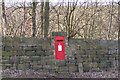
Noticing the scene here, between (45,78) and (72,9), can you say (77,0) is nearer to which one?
(72,9)

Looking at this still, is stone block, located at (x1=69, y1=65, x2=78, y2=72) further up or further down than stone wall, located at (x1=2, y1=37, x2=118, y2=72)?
further down

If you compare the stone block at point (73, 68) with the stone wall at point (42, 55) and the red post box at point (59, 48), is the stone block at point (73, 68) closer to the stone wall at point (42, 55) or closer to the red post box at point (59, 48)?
the stone wall at point (42, 55)

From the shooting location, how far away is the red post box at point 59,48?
6.30 meters

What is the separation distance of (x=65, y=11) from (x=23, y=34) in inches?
71.0

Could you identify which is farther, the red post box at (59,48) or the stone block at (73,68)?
the stone block at (73,68)

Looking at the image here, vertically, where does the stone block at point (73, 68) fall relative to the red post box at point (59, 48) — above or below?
below

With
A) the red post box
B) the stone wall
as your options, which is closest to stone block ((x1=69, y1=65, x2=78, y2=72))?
the stone wall

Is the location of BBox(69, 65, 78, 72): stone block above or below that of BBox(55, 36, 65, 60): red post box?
below

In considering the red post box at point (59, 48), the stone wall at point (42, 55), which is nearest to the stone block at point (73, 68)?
the stone wall at point (42, 55)

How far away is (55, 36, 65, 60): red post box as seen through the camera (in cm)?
630

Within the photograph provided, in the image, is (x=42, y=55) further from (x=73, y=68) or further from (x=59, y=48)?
(x=73, y=68)

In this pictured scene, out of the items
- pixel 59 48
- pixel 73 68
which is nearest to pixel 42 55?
pixel 59 48

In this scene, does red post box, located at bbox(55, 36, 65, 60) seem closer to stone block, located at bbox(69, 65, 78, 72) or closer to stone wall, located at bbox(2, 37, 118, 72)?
stone wall, located at bbox(2, 37, 118, 72)

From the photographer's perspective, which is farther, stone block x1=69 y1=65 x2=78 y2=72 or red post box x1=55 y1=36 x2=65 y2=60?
stone block x1=69 y1=65 x2=78 y2=72
